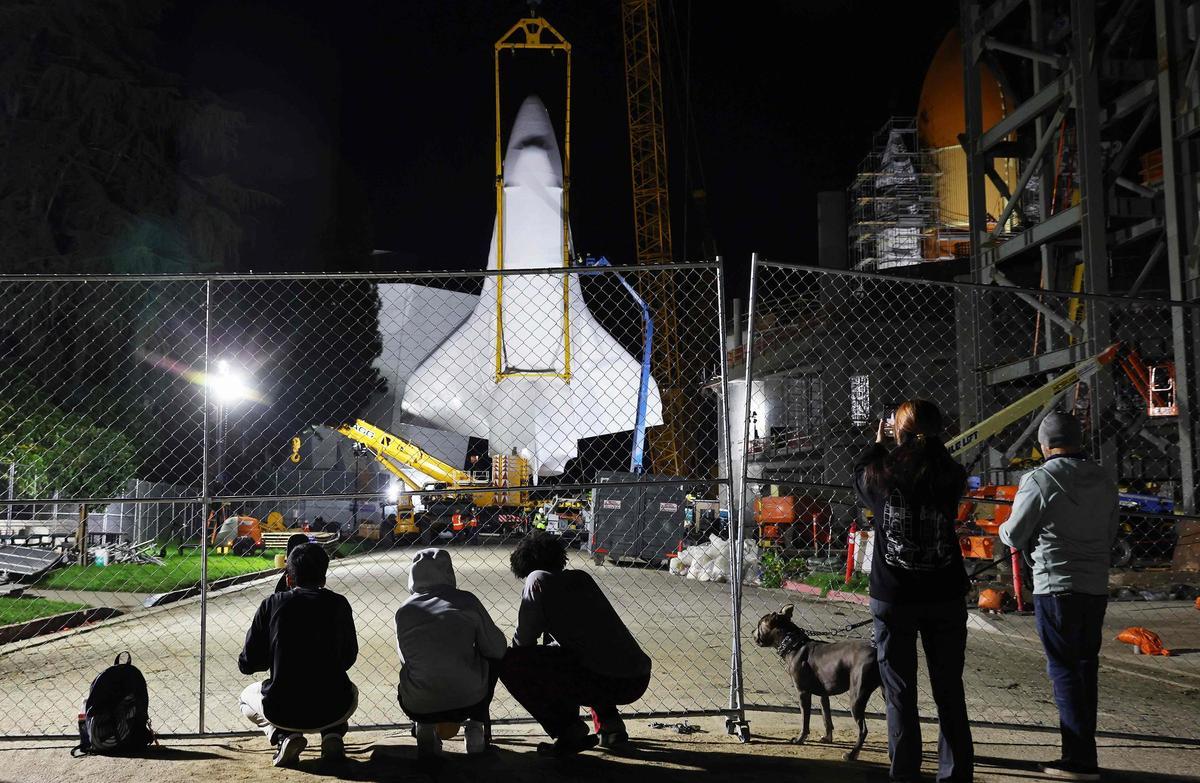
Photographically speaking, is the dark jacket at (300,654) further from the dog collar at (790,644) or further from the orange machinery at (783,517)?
the orange machinery at (783,517)

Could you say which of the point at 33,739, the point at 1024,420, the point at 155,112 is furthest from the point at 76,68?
the point at 1024,420

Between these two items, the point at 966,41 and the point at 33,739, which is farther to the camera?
the point at 966,41

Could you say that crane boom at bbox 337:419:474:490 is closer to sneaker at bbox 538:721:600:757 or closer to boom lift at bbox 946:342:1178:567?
boom lift at bbox 946:342:1178:567

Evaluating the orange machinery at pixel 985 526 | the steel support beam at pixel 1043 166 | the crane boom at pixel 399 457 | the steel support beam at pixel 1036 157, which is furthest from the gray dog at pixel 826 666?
the crane boom at pixel 399 457

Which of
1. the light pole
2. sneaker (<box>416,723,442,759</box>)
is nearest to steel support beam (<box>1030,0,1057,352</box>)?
the light pole

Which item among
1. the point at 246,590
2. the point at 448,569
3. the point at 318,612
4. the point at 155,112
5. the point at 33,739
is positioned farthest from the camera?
the point at 155,112

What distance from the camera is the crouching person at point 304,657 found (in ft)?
14.3

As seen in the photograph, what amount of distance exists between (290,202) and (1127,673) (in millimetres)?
27232

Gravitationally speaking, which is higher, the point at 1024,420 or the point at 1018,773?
the point at 1024,420

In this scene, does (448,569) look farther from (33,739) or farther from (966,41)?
(966,41)

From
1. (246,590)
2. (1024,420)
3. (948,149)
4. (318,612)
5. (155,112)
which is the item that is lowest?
(246,590)

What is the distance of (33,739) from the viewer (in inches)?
199

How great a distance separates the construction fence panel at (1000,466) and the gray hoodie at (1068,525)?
2.37 ft

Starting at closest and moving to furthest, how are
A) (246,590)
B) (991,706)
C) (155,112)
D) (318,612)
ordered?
(318,612) < (991,706) < (246,590) < (155,112)
